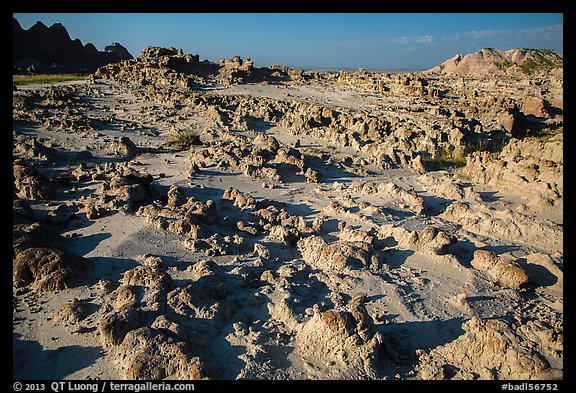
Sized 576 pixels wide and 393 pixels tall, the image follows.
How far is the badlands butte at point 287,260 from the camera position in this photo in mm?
3984

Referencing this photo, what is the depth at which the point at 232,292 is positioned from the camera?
210 inches

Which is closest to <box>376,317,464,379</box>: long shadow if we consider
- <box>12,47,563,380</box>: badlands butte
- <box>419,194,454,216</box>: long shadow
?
<box>12,47,563,380</box>: badlands butte

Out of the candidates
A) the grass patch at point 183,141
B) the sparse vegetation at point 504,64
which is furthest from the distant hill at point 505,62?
the grass patch at point 183,141

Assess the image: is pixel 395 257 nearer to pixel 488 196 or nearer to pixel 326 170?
pixel 488 196

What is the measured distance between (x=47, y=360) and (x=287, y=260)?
3.76 m

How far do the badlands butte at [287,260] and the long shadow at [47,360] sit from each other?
0.02 metres

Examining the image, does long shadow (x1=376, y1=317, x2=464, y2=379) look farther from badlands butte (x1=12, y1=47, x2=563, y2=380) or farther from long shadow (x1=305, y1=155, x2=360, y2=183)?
long shadow (x1=305, y1=155, x2=360, y2=183)

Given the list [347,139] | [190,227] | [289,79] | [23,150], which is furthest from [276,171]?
[289,79]

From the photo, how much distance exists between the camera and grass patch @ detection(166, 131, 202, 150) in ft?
45.5

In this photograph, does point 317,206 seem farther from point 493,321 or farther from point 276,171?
A: point 493,321

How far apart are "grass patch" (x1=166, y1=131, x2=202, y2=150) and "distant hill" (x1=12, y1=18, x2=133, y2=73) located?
3832cm

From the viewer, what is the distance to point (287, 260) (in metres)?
6.36

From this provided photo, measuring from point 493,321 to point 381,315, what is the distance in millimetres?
1389
